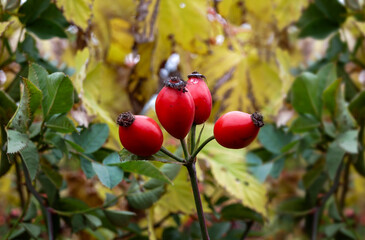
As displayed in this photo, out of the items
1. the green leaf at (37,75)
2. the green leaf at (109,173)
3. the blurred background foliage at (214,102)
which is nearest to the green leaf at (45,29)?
the blurred background foliage at (214,102)

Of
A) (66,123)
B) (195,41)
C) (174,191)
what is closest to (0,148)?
(66,123)

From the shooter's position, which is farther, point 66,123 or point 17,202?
point 17,202

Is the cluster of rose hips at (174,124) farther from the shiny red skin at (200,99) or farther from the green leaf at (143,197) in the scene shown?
the green leaf at (143,197)

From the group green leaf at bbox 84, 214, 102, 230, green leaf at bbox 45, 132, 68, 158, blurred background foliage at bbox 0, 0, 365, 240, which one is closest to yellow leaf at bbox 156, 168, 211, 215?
blurred background foliage at bbox 0, 0, 365, 240

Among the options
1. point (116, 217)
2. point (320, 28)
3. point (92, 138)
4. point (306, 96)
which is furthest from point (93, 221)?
point (320, 28)

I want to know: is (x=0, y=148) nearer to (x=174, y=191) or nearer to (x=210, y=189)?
(x=174, y=191)

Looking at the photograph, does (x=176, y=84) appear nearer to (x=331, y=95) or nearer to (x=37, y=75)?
(x=37, y=75)
